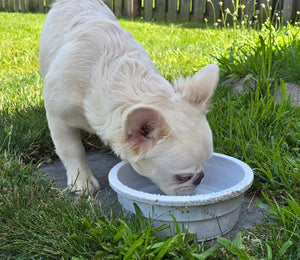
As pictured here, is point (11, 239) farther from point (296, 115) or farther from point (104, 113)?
point (296, 115)

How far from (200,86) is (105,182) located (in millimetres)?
1152

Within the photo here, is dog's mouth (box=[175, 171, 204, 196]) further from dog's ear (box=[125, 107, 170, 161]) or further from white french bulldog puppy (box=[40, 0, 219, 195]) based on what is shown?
dog's ear (box=[125, 107, 170, 161])

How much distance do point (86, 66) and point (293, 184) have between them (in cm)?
149

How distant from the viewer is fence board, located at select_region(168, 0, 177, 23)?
11086 millimetres

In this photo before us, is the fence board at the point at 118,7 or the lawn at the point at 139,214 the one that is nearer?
the lawn at the point at 139,214

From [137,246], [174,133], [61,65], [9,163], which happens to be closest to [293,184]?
[174,133]

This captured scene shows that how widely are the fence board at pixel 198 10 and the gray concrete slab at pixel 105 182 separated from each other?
7.93 m

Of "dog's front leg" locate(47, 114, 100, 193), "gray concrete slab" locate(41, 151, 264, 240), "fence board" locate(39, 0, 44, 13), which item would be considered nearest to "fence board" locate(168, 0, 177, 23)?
"fence board" locate(39, 0, 44, 13)

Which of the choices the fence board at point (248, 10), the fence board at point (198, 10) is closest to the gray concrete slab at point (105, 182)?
the fence board at point (248, 10)

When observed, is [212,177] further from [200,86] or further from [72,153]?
[72,153]

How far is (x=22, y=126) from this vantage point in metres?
3.37

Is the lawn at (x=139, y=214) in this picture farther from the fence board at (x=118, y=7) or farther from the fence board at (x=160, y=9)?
the fence board at (x=118, y=7)

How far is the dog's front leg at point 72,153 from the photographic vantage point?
2.84m

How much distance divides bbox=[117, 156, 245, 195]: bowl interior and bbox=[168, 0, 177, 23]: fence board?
8966 mm
